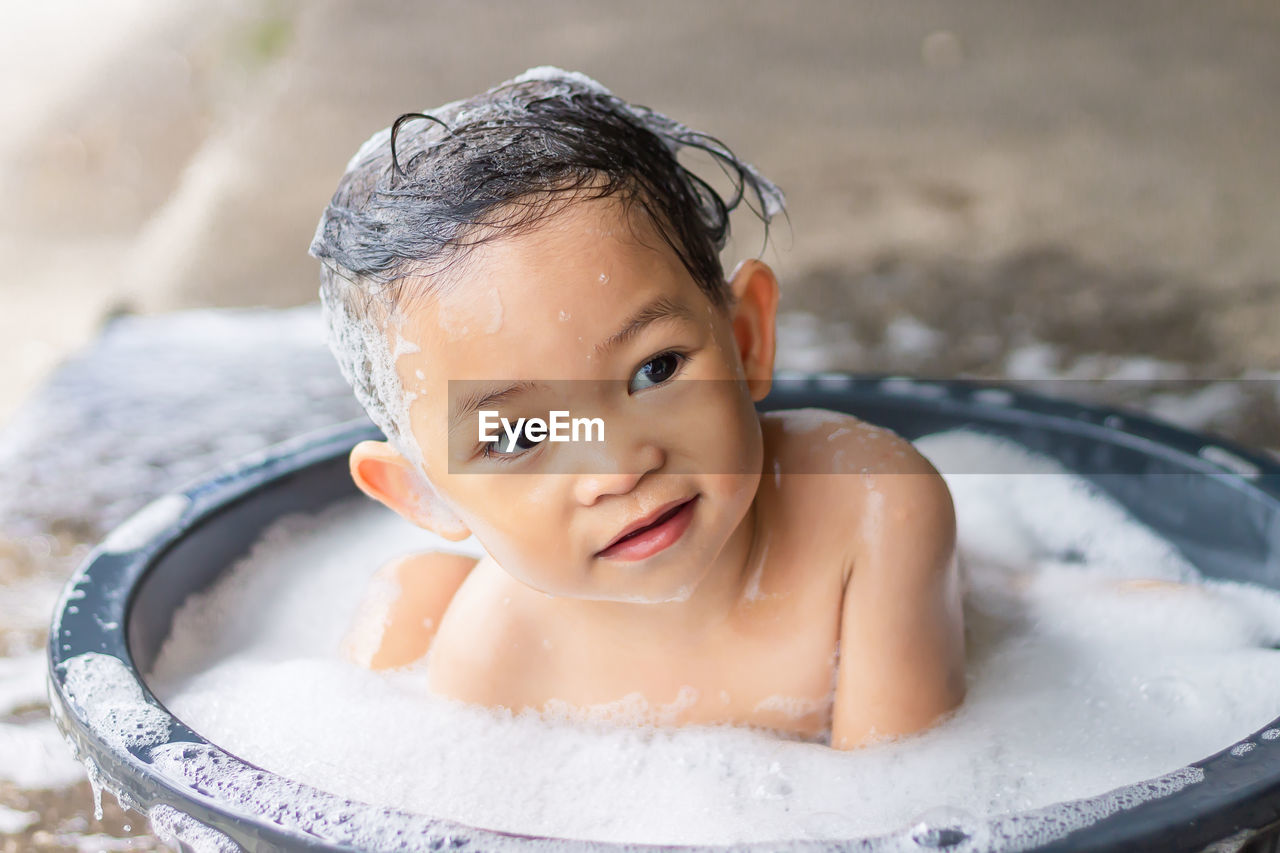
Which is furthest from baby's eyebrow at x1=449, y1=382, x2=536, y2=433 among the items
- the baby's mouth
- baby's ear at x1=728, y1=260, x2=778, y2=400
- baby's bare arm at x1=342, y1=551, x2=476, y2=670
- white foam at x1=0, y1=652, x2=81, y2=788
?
white foam at x1=0, y1=652, x2=81, y2=788

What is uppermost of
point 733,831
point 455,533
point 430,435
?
point 430,435

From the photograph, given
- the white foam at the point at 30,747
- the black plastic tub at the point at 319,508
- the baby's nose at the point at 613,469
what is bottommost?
the white foam at the point at 30,747

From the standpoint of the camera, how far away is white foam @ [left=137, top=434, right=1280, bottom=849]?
0.86 m

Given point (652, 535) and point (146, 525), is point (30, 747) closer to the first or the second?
point (146, 525)

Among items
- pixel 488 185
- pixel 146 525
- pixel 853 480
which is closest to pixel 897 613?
pixel 853 480

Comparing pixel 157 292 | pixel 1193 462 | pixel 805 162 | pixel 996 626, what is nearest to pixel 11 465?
pixel 157 292

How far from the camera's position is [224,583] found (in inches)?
49.0

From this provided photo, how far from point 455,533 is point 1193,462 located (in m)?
0.76

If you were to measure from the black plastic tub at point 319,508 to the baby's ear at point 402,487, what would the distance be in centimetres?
Answer: 22

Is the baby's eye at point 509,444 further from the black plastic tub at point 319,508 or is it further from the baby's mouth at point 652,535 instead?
the black plastic tub at point 319,508

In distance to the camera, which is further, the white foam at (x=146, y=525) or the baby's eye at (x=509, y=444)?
the white foam at (x=146, y=525)

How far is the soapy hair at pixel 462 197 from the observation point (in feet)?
2.70

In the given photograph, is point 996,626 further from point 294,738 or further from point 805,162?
Result: point 805,162

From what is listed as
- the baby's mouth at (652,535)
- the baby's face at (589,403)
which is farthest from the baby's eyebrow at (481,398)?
the baby's mouth at (652,535)
